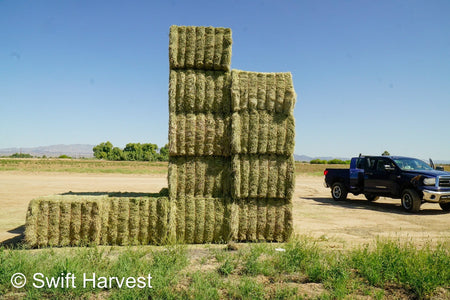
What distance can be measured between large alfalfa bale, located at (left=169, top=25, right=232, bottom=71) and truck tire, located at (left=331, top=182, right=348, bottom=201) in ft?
35.0

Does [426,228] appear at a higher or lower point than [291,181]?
lower

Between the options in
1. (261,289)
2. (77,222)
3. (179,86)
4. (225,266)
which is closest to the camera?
(261,289)

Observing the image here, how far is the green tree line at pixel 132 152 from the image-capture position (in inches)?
4235

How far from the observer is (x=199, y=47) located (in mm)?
7414

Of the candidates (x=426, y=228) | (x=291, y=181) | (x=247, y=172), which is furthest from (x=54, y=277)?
(x=426, y=228)

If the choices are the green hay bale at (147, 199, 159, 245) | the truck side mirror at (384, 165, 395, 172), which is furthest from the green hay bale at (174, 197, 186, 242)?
the truck side mirror at (384, 165, 395, 172)

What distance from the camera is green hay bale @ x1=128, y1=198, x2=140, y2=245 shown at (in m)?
7.21

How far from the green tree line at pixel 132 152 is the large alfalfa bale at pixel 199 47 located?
98.5 m

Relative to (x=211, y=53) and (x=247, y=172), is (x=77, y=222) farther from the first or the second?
(x=211, y=53)

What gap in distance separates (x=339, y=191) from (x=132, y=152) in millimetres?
102229

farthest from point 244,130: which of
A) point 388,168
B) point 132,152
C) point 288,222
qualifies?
point 132,152

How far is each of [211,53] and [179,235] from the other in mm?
4433

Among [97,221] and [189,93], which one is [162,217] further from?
[189,93]

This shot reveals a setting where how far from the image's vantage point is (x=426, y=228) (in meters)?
9.35
